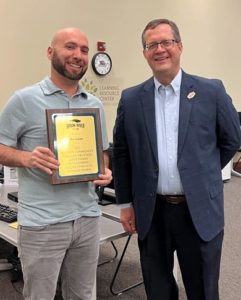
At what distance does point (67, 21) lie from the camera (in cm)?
487

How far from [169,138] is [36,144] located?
64cm

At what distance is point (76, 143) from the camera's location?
65.8 inches

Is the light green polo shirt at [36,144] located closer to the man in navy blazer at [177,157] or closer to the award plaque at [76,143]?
the award plaque at [76,143]

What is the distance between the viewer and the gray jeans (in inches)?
64.4

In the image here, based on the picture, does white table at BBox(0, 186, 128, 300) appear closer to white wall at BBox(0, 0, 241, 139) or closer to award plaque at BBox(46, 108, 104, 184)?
award plaque at BBox(46, 108, 104, 184)

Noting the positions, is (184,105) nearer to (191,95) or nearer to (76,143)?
(191,95)

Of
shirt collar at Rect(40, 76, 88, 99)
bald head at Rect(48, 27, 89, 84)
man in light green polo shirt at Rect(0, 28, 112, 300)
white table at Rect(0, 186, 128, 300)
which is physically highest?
bald head at Rect(48, 27, 89, 84)

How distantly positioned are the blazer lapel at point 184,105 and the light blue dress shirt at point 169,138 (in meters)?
0.02

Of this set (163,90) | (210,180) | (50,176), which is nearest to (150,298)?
(210,180)

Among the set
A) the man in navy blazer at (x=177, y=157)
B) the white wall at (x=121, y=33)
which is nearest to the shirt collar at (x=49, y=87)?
the man in navy blazer at (x=177, y=157)

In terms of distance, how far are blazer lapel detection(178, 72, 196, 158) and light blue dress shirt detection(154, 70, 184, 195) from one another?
24mm

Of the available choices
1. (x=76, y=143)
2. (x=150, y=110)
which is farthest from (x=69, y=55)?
(x=150, y=110)

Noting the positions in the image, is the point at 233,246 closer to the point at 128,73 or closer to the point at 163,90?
the point at 163,90

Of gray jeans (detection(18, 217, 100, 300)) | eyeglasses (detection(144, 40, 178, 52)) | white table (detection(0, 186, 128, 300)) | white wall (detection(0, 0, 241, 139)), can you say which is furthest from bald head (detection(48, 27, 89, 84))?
white wall (detection(0, 0, 241, 139))
